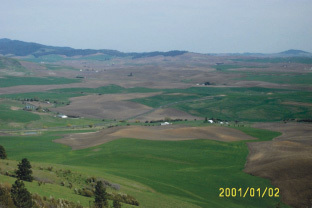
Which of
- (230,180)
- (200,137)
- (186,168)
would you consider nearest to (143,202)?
(230,180)

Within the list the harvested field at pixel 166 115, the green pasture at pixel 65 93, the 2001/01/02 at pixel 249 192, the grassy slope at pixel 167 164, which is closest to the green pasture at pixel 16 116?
the grassy slope at pixel 167 164

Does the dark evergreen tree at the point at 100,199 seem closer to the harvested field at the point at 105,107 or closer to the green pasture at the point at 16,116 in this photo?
the green pasture at the point at 16,116

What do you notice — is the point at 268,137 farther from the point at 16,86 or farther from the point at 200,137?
the point at 16,86

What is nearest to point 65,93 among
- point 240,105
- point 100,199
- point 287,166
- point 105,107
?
point 105,107

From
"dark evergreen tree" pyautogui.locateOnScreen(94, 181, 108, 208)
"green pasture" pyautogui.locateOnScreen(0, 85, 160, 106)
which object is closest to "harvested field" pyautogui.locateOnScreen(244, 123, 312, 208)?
"dark evergreen tree" pyautogui.locateOnScreen(94, 181, 108, 208)

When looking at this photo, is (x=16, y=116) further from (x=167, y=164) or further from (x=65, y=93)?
(x=167, y=164)

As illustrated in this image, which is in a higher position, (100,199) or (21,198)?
(21,198)
